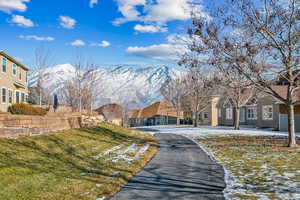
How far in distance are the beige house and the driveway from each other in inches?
651

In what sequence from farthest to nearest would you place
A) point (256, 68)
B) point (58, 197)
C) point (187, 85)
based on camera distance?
1. point (187, 85)
2. point (256, 68)
3. point (58, 197)

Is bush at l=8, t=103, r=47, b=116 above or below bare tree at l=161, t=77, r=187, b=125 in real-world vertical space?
below

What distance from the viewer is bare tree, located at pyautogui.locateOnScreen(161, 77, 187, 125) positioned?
4853cm

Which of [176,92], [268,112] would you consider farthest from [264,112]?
[176,92]

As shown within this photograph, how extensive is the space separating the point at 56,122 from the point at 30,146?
19.5 ft

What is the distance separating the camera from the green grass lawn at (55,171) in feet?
22.1

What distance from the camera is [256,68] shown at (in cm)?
1463

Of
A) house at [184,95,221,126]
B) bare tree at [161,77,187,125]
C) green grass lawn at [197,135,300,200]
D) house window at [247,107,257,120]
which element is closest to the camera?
green grass lawn at [197,135,300,200]

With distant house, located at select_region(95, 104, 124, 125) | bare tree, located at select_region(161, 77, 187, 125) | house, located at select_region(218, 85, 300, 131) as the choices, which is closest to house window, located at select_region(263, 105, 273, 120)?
house, located at select_region(218, 85, 300, 131)

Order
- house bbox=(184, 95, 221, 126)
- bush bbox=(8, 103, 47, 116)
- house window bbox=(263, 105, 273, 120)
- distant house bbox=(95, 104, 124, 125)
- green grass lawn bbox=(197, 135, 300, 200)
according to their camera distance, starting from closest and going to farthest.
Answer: green grass lawn bbox=(197, 135, 300, 200) < bush bbox=(8, 103, 47, 116) < house window bbox=(263, 105, 273, 120) < house bbox=(184, 95, 221, 126) < distant house bbox=(95, 104, 124, 125)

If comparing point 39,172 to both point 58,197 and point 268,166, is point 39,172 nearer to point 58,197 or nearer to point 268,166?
point 58,197

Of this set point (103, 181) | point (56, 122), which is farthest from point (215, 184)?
point (56, 122)

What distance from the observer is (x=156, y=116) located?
62.2 meters

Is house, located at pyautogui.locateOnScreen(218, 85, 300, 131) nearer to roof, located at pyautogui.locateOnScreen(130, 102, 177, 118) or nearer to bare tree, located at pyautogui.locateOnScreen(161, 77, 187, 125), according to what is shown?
bare tree, located at pyautogui.locateOnScreen(161, 77, 187, 125)
